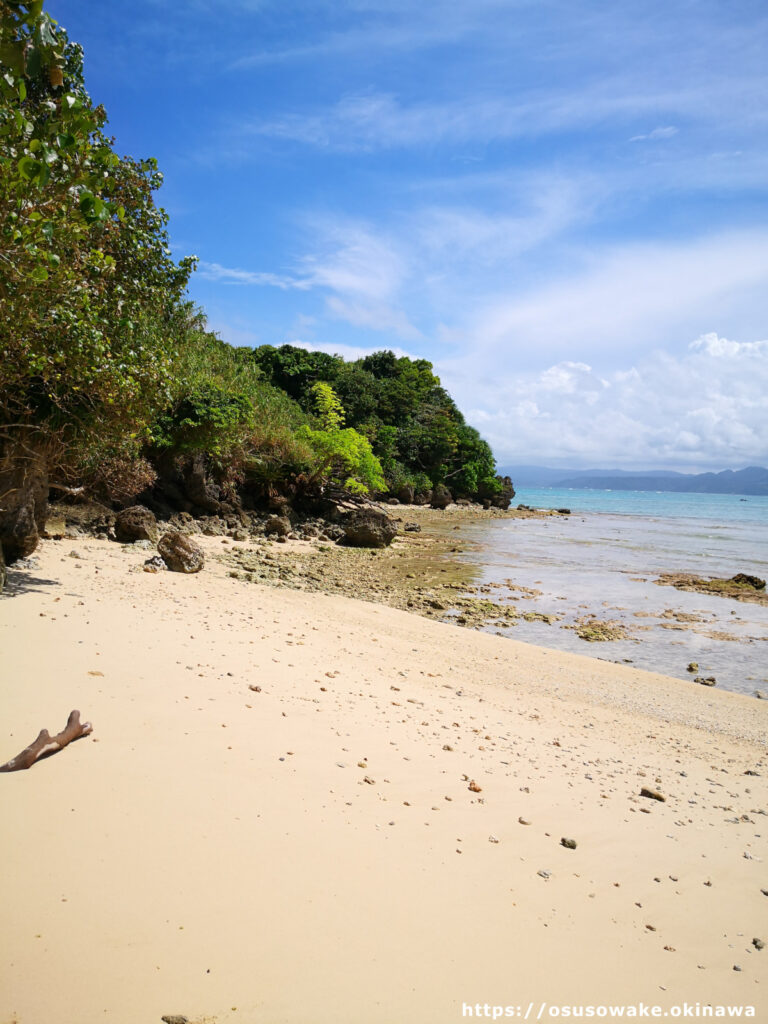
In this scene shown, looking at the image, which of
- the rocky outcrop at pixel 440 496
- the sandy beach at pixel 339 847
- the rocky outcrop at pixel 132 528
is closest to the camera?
the sandy beach at pixel 339 847

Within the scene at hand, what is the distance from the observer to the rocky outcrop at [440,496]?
50.3 metres

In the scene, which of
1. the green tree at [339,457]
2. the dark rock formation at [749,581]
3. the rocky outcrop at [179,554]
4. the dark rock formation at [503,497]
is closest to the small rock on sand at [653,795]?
the rocky outcrop at [179,554]

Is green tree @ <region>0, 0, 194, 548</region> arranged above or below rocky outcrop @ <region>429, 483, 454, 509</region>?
above

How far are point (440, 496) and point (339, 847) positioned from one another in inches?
1866

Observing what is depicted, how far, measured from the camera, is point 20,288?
16.3 feet

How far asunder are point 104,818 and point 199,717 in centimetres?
154

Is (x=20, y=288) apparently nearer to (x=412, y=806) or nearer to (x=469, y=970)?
(x=412, y=806)

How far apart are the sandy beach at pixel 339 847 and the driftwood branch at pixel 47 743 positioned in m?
0.09

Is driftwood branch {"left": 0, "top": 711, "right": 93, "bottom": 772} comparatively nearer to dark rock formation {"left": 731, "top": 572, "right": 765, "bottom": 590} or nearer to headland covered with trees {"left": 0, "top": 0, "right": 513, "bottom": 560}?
headland covered with trees {"left": 0, "top": 0, "right": 513, "bottom": 560}

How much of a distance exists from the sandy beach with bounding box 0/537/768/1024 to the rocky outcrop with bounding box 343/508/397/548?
49.5 ft

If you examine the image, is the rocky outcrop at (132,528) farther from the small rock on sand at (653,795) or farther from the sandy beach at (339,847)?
the small rock on sand at (653,795)

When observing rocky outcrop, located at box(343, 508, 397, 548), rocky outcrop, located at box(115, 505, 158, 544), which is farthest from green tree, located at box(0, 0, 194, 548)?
rocky outcrop, located at box(343, 508, 397, 548)

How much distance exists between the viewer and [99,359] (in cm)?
723

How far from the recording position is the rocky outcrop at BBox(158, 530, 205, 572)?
37.8ft
